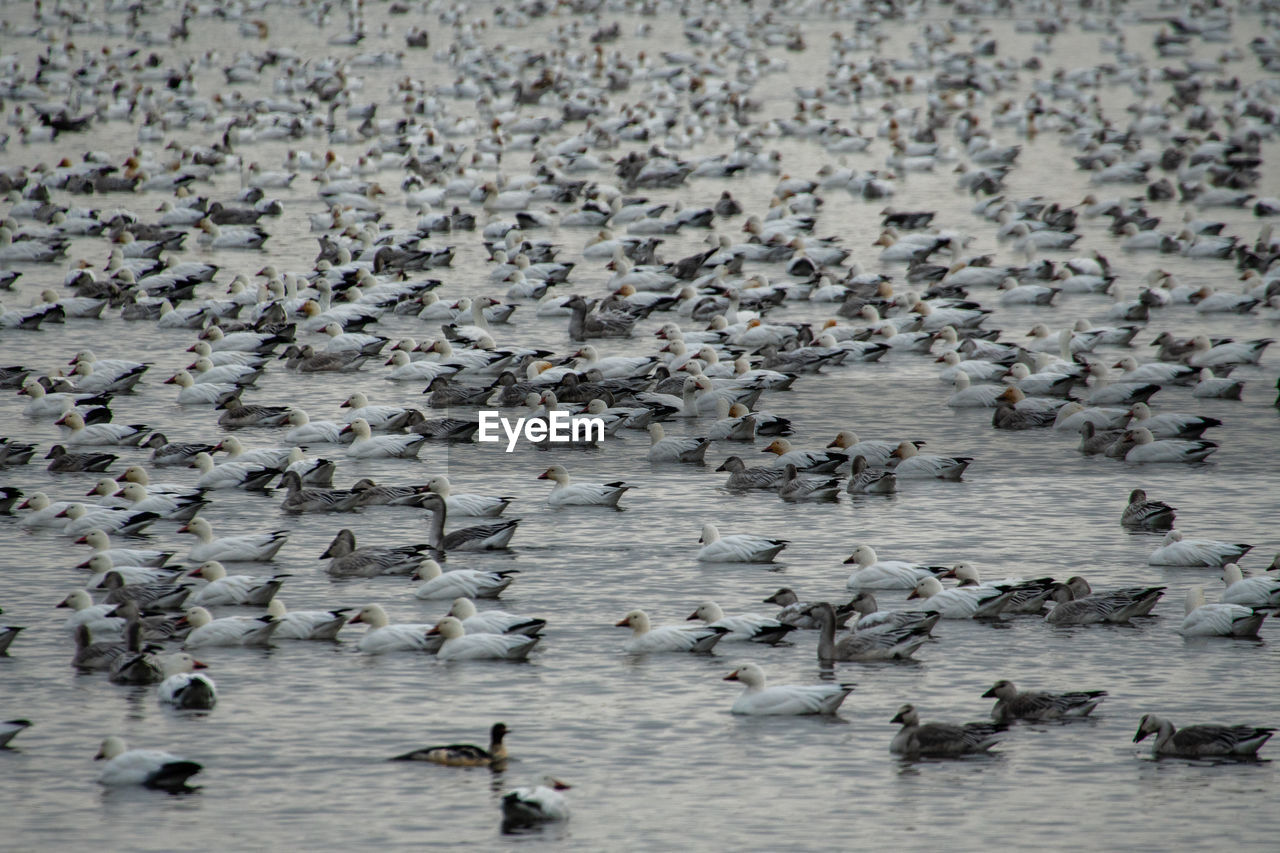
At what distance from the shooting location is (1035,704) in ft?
43.2

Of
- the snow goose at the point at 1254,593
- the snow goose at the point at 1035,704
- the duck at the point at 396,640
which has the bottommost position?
the duck at the point at 396,640

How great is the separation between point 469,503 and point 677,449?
3703 millimetres

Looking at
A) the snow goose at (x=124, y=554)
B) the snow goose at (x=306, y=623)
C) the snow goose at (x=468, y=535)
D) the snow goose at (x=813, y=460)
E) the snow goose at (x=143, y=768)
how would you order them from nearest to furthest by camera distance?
1. the snow goose at (x=143, y=768)
2. the snow goose at (x=306, y=623)
3. the snow goose at (x=124, y=554)
4. the snow goose at (x=468, y=535)
5. the snow goose at (x=813, y=460)

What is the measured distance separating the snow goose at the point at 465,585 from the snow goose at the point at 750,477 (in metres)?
Result: 5.02

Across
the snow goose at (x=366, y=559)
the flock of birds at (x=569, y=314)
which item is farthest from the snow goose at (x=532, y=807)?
the snow goose at (x=366, y=559)

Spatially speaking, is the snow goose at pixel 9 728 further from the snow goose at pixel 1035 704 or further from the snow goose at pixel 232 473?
the snow goose at pixel 232 473

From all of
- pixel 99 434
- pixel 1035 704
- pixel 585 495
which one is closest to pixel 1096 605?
pixel 1035 704

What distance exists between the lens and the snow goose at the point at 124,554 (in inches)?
663

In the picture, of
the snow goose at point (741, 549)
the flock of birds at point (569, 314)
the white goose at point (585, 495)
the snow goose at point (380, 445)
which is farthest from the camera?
the snow goose at point (380, 445)

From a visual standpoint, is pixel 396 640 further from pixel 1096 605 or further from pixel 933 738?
pixel 1096 605

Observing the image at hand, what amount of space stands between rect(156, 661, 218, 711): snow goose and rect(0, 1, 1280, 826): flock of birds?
3 cm

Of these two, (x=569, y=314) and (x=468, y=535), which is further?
(x=569, y=314)

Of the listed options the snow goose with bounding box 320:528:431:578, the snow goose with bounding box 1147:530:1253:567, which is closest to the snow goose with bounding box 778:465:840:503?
the snow goose with bounding box 1147:530:1253:567

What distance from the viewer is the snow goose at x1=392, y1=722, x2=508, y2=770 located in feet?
40.3
